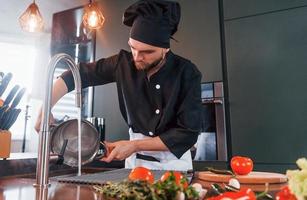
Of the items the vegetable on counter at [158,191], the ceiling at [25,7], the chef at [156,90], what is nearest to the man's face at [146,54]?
the chef at [156,90]

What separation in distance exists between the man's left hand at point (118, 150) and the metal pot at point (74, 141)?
0.15 feet

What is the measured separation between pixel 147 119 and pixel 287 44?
1.17 meters

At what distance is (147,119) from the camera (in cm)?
111

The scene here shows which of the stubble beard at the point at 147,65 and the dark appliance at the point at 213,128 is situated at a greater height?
the stubble beard at the point at 147,65

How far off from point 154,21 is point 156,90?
26 centimetres

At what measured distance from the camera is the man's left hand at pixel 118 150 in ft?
2.91

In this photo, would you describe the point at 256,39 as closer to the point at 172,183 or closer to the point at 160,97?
the point at 160,97

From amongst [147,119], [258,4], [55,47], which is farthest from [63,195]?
[55,47]

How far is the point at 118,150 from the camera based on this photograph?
0.91 metres

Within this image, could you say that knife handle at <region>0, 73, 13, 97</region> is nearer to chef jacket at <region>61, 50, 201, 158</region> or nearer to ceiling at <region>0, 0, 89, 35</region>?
chef jacket at <region>61, 50, 201, 158</region>

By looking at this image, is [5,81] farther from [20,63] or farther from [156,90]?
[20,63]

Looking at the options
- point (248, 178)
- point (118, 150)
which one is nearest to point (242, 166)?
point (248, 178)

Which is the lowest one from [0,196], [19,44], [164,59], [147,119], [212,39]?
[0,196]

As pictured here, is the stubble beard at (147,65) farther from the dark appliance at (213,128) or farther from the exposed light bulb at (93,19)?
the exposed light bulb at (93,19)
